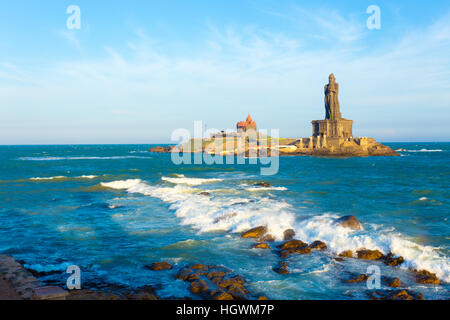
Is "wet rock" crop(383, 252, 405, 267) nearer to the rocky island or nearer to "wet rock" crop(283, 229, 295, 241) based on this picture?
"wet rock" crop(283, 229, 295, 241)

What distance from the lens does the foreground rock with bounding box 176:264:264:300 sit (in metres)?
9.96

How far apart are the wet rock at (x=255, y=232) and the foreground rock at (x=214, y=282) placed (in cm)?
527

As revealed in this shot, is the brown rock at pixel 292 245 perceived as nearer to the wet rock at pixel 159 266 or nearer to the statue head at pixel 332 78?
the wet rock at pixel 159 266

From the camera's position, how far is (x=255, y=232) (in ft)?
58.7

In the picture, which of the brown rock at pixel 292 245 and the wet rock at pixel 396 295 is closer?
the wet rock at pixel 396 295

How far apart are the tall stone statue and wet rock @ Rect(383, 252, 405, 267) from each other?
146 meters

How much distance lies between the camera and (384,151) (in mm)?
125750

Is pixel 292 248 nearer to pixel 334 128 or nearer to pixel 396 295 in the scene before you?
pixel 396 295

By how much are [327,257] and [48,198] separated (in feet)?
89.7

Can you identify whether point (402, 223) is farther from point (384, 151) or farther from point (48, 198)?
point (384, 151)

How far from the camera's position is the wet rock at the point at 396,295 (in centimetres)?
990

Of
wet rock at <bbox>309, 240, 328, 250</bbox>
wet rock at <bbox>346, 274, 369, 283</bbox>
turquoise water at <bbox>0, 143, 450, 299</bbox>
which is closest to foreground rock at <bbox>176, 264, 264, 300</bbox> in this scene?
turquoise water at <bbox>0, 143, 450, 299</bbox>

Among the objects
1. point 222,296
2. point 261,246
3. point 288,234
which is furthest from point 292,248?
point 222,296

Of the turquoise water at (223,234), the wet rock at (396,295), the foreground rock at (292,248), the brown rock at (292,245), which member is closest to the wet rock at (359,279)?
the turquoise water at (223,234)
